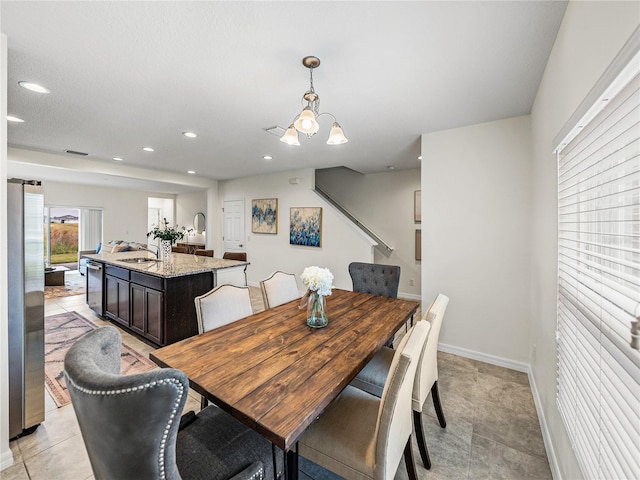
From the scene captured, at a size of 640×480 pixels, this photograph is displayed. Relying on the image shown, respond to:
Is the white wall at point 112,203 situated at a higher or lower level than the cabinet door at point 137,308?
higher

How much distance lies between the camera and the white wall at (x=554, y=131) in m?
0.96

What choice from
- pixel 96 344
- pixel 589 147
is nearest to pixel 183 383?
pixel 96 344

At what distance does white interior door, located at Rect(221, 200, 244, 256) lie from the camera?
6402mm

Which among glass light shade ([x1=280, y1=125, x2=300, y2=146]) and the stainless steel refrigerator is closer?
the stainless steel refrigerator

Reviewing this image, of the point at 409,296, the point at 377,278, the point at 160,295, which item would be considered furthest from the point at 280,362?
the point at 409,296

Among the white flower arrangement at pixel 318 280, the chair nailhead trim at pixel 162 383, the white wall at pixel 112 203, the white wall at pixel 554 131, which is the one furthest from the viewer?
the white wall at pixel 112 203

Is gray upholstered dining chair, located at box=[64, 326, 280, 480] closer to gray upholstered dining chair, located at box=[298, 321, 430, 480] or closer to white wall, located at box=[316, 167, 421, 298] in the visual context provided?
gray upholstered dining chair, located at box=[298, 321, 430, 480]

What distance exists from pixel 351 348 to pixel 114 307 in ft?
12.4

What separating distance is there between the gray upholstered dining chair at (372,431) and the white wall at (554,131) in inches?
32.2

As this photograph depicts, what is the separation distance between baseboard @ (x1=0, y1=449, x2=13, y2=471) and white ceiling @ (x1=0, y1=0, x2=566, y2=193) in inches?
96.8

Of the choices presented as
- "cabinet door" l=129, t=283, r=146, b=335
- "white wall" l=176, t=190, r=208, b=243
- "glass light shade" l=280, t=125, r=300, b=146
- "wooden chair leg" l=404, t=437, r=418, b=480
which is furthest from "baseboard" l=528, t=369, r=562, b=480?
"white wall" l=176, t=190, r=208, b=243

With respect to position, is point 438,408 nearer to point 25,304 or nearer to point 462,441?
point 462,441

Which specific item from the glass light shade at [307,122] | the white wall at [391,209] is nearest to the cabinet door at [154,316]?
the glass light shade at [307,122]

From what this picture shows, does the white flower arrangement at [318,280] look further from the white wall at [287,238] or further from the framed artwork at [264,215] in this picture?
the framed artwork at [264,215]
